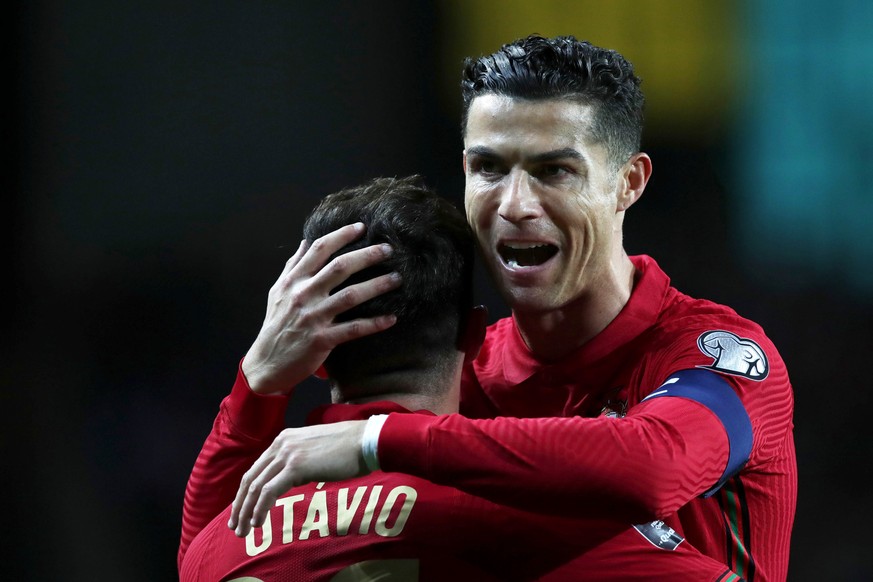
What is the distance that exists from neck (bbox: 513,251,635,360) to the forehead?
34 cm

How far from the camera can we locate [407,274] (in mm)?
1788

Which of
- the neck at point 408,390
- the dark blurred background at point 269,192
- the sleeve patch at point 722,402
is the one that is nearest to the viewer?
the neck at point 408,390

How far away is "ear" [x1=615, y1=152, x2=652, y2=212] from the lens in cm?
239

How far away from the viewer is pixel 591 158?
224cm

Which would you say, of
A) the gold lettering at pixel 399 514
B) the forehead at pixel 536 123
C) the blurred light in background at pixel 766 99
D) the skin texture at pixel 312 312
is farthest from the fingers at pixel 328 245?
the blurred light in background at pixel 766 99

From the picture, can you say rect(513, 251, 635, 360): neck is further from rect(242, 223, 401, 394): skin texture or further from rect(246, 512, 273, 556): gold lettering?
rect(246, 512, 273, 556): gold lettering

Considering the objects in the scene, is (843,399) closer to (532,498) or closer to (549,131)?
(549,131)

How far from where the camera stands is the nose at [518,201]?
218 cm

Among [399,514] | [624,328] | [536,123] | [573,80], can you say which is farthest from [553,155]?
[399,514]

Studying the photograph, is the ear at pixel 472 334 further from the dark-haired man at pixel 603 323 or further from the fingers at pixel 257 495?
the fingers at pixel 257 495

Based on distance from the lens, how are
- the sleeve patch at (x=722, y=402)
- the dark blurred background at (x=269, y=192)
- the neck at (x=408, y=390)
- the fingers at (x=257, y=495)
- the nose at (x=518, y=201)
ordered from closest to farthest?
the fingers at (x=257, y=495)
the neck at (x=408, y=390)
the sleeve patch at (x=722, y=402)
the nose at (x=518, y=201)
the dark blurred background at (x=269, y=192)

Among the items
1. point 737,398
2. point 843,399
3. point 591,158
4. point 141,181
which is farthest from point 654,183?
point 737,398

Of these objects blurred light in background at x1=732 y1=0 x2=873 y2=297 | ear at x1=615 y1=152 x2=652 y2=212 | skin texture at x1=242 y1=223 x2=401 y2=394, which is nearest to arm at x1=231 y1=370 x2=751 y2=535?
skin texture at x1=242 y1=223 x2=401 y2=394

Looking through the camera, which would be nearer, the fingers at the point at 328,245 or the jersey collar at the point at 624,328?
the fingers at the point at 328,245
